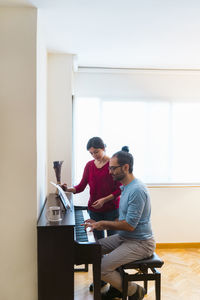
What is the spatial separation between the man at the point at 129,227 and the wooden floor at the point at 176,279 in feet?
2.15

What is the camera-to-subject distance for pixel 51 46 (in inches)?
129

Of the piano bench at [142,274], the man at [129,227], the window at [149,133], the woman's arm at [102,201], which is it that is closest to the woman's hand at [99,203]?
the woman's arm at [102,201]

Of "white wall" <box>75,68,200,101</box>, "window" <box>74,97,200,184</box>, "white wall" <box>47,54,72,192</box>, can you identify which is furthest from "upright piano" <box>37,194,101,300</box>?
"white wall" <box>75,68,200,101</box>

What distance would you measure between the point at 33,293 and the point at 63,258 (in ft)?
1.44

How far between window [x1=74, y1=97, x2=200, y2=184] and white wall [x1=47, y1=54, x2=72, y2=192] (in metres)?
0.63

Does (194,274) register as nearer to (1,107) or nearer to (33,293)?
(33,293)

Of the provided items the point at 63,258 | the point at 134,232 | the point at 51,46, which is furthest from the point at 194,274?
the point at 51,46

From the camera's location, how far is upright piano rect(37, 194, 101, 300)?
2.18 meters

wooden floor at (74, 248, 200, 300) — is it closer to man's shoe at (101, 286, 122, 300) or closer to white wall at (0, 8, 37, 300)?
man's shoe at (101, 286, 122, 300)

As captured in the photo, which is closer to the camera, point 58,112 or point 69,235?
point 69,235

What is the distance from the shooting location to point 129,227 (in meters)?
2.30

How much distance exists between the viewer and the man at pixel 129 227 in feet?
7.61

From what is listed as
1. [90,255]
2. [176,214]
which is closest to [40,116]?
[90,255]

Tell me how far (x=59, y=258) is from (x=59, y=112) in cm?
184
